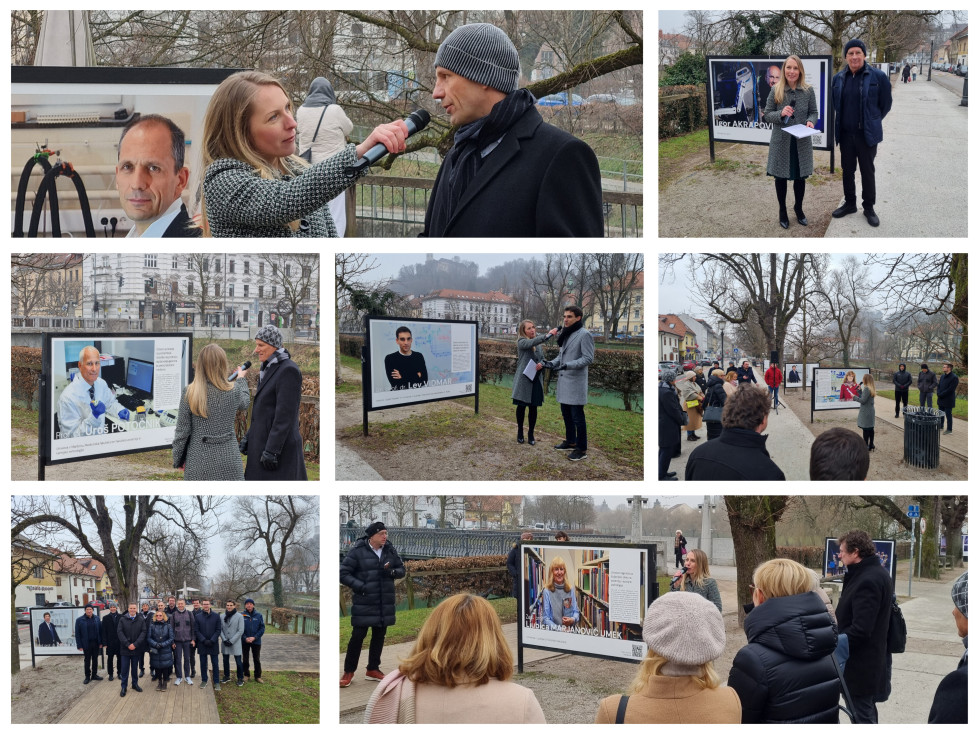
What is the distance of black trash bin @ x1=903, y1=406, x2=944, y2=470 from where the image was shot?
14.7ft

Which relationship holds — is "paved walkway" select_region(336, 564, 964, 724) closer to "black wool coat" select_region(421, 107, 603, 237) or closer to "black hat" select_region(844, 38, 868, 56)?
"black wool coat" select_region(421, 107, 603, 237)

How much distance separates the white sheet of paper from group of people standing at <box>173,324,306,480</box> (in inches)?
111

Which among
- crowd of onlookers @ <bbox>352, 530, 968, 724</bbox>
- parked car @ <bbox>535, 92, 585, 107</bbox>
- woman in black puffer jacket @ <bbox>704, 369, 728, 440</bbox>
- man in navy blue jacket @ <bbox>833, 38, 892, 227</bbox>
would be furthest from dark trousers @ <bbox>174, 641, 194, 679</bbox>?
man in navy blue jacket @ <bbox>833, 38, 892, 227</bbox>

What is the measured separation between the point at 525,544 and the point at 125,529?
2106 millimetres

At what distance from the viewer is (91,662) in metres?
4.68

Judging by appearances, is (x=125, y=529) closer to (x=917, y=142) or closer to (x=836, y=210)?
(x=836, y=210)

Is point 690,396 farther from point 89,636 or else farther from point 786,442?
point 89,636

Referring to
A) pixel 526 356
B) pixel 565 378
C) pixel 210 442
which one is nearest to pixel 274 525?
pixel 210 442

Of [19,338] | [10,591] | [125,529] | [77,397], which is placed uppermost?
[19,338]

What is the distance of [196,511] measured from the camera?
4691 millimetres

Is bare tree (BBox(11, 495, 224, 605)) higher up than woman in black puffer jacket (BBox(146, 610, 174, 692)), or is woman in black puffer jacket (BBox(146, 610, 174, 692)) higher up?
bare tree (BBox(11, 495, 224, 605))

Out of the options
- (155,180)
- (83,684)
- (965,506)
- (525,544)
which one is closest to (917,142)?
(965,506)

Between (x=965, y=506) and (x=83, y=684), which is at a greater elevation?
(x=965, y=506)

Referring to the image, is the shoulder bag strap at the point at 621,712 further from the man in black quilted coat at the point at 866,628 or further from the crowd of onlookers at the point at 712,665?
the man in black quilted coat at the point at 866,628
